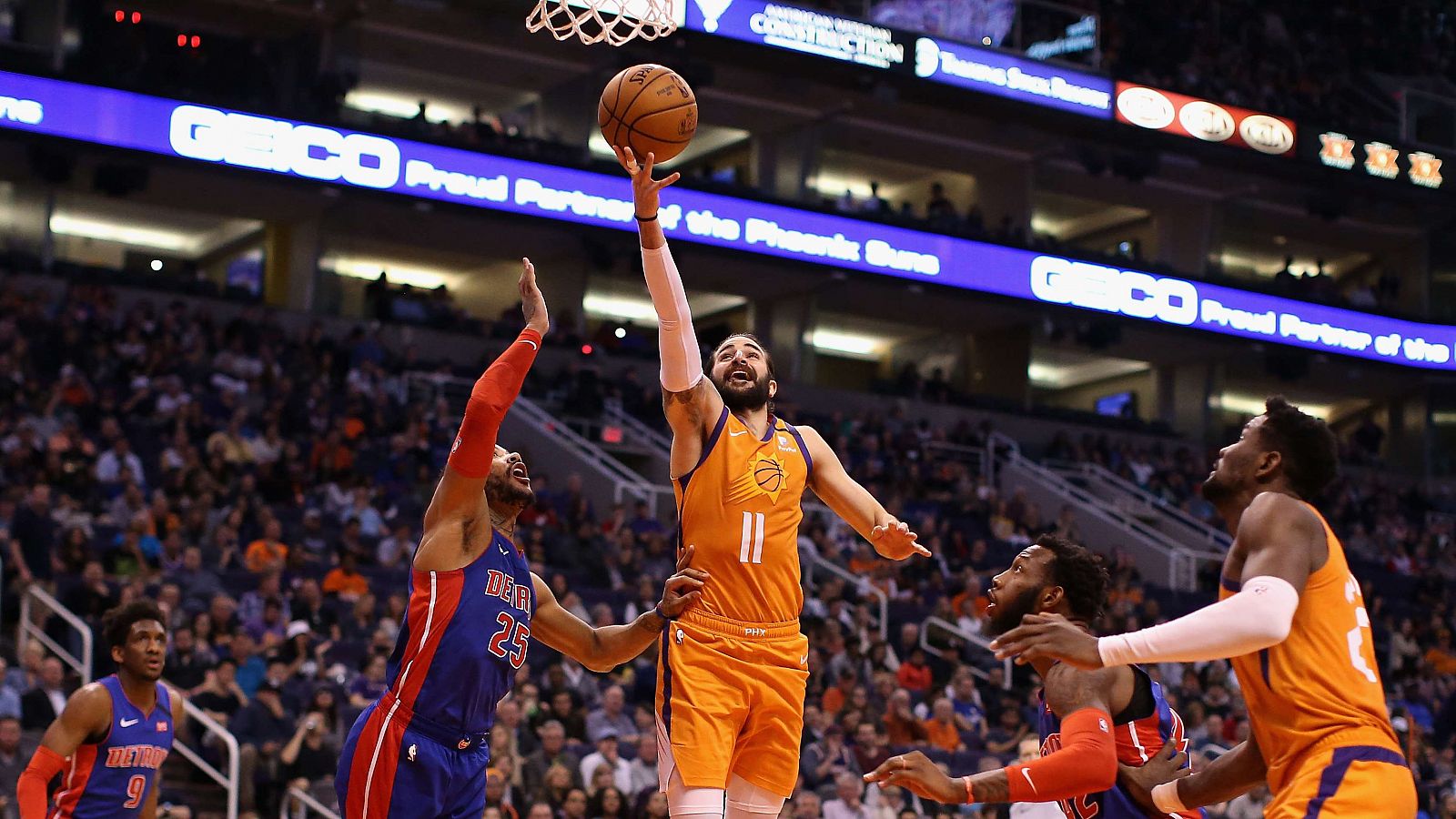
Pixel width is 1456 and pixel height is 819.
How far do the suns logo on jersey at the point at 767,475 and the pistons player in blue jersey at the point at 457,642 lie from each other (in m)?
0.45

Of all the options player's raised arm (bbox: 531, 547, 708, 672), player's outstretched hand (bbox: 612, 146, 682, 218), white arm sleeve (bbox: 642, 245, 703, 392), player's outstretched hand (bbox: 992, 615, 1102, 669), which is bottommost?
player's raised arm (bbox: 531, 547, 708, 672)

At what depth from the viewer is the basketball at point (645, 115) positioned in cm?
650

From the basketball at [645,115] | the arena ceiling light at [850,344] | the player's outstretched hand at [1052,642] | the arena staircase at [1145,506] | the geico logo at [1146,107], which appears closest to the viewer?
the player's outstretched hand at [1052,642]

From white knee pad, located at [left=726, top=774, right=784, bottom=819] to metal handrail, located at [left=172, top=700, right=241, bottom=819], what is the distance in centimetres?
608

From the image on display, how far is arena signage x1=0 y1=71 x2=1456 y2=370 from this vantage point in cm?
2127

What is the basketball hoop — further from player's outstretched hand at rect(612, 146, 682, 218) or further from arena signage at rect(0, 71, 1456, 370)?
arena signage at rect(0, 71, 1456, 370)

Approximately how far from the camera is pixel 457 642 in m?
5.98

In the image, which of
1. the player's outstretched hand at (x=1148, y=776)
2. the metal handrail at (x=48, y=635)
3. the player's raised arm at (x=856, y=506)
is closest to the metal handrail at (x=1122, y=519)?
the metal handrail at (x=48, y=635)

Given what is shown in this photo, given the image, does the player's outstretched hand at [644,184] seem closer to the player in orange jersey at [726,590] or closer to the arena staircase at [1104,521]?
the player in orange jersey at [726,590]

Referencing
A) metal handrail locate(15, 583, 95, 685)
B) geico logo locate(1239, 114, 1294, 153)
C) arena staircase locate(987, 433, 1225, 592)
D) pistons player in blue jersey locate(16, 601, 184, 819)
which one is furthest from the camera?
geico logo locate(1239, 114, 1294, 153)

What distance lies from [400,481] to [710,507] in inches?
522

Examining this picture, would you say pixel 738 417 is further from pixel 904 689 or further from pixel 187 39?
pixel 187 39

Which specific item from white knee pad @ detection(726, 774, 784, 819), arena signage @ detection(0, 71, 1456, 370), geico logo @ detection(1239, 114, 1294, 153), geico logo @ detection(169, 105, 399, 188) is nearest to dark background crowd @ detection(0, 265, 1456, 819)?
geico logo @ detection(169, 105, 399, 188)

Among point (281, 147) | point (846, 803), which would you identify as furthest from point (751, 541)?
point (281, 147)
